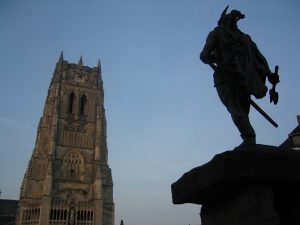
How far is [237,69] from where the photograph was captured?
14.0 feet

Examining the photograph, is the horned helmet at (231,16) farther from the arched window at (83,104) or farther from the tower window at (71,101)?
the arched window at (83,104)

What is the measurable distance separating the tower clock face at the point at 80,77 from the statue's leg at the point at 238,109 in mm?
55307

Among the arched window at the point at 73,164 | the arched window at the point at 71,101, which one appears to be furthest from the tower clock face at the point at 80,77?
the arched window at the point at 73,164

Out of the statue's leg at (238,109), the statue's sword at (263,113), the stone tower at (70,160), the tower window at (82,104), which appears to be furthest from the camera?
the tower window at (82,104)

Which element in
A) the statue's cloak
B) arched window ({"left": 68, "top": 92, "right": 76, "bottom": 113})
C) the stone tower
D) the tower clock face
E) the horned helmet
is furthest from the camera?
the tower clock face

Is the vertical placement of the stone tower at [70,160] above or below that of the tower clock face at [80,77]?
below

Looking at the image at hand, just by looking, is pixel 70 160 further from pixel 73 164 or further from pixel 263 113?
pixel 263 113

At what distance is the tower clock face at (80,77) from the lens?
191 feet

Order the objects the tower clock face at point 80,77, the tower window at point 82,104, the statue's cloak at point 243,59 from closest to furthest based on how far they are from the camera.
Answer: the statue's cloak at point 243,59
the tower window at point 82,104
the tower clock face at point 80,77

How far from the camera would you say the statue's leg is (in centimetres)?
418

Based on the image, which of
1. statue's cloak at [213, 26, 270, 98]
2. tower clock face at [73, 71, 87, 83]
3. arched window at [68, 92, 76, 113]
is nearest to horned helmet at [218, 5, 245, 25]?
statue's cloak at [213, 26, 270, 98]

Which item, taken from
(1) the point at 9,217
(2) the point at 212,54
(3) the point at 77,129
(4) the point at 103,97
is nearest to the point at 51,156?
(3) the point at 77,129

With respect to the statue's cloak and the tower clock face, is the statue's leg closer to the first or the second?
the statue's cloak

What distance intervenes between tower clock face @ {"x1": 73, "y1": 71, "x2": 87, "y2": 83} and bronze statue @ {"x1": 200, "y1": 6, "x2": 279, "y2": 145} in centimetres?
5491
